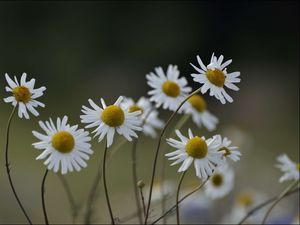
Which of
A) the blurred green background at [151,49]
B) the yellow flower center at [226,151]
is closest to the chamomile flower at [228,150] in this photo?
the yellow flower center at [226,151]

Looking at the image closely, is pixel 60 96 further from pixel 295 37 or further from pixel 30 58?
pixel 295 37

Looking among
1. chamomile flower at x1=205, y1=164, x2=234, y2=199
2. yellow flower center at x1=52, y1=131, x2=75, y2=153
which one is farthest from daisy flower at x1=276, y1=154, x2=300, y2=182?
yellow flower center at x1=52, y1=131, x2=75, y2=153

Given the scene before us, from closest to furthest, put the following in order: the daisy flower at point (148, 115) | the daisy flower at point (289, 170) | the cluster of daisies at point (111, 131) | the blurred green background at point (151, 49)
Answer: the cluster of daisies at point (111, 131), the daisy flower at point (289, 170), the daisy flower at point (148, 115), the blurred green background at point (151, 49)

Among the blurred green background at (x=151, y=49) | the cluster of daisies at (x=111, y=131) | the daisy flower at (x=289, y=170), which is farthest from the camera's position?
the blurred green background at (x=151, y=49)

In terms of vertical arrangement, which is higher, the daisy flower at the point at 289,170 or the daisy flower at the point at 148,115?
the daisy flower at the point at 148,115

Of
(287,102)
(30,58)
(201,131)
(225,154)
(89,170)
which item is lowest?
(225,154)

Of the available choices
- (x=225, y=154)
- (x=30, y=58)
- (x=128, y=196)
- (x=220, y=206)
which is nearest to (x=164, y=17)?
(x=30, y=58)

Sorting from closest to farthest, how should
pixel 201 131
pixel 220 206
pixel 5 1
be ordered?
pixel 220 206
pixel 201 131
pixel 5 1

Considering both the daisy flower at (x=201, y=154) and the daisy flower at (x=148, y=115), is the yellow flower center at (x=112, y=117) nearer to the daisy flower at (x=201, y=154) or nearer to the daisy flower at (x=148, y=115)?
the daisy flower at (x=201, y=154)
